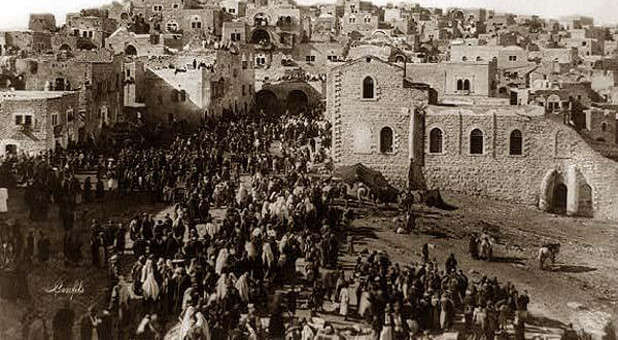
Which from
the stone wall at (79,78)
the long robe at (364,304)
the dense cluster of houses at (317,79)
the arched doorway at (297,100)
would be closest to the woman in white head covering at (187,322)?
the long robe at (364,304)

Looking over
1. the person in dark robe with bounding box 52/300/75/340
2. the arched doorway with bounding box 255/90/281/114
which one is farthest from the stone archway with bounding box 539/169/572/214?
the arched doorway with bounding box 255/90/281/114

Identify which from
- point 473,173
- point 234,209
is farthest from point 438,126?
point 234,209

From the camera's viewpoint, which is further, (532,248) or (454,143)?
(454,143)

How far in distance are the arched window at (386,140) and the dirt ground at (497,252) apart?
3.45 metres

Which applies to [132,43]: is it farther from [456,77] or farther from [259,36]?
[456,77]

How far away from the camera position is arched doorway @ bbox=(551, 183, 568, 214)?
116 ft

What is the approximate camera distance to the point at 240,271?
18.4 meters

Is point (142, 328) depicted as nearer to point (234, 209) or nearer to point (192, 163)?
point (234, 209)

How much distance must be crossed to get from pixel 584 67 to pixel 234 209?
50761mm

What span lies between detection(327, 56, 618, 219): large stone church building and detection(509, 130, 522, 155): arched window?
0.15ft

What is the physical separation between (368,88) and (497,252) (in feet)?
37.2

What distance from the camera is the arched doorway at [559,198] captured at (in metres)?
35.4

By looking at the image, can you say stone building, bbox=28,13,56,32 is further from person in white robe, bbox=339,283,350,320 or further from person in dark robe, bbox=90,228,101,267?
person in white robe, bbox=339,283,350,320

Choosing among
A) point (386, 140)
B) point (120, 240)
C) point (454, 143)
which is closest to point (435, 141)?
point (454, 143)
